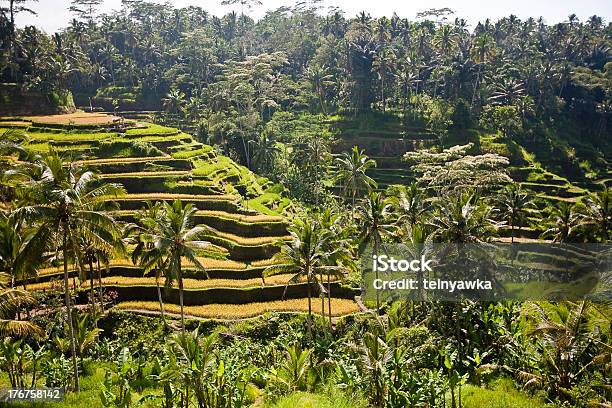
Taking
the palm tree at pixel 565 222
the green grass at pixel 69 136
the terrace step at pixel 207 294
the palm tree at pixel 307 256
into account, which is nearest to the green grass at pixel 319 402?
the palm tree at pixel 307 256

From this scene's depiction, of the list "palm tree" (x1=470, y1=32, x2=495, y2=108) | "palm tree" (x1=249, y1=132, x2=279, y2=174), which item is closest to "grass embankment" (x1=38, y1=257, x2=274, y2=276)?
"palm tree" (x1=249, y1=132, x2=279, y2=174)

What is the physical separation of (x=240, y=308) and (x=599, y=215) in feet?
91.2

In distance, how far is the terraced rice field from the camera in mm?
32281

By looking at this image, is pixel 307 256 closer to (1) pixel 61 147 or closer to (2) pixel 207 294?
(2) pixel 207 294

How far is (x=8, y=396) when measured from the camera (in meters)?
19.6

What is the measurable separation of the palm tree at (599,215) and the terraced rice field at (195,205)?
19474 mm

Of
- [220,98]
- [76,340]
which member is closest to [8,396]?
[76,340]

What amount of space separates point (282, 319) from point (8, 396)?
15.6m

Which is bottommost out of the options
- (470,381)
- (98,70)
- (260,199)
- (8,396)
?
(470,381)

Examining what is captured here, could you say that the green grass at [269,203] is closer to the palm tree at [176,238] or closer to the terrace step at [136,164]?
the terrace step at [136,164]

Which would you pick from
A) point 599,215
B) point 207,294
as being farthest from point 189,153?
point 599,215

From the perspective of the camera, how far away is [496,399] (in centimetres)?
2158

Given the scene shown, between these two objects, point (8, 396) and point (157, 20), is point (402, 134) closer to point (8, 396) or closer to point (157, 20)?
point (8, 396)

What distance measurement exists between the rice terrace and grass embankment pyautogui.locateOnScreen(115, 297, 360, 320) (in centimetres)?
19
